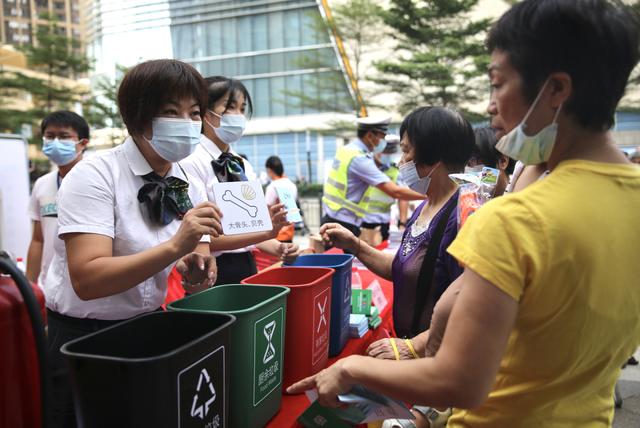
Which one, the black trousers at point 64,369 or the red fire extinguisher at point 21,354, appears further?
the black trousers at point 64,369

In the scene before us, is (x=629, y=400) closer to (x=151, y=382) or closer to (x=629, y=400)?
(x=629, y=400)

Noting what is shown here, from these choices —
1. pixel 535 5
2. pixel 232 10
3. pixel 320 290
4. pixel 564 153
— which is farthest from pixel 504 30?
pixel 232 10

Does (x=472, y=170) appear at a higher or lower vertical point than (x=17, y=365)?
higher

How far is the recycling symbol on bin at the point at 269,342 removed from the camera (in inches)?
46.5

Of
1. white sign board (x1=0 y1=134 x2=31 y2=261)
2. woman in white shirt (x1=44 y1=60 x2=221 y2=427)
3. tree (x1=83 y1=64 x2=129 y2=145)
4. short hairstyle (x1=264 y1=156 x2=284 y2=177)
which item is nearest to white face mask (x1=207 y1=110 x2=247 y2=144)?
woman in white shirt (x1=44 y1=60 x2=221 y2=427)

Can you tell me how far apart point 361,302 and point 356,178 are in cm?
247

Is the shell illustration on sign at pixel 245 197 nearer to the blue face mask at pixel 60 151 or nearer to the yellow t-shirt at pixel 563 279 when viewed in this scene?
the yellow t-shirt at pixel 563 279

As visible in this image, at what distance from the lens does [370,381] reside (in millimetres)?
880

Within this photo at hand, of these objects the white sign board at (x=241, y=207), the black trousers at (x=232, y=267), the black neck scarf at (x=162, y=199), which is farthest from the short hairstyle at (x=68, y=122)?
the white sign board at (x=241, y=207)

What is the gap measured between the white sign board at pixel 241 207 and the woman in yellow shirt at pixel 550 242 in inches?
27.9

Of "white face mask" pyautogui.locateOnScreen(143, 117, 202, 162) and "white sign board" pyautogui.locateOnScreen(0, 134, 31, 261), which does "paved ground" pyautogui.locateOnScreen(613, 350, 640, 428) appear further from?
"white sign board" pyautogui.locateOnScreen(0, 134, 31, 261)

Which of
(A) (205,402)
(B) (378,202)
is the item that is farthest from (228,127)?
(B) (378,202)

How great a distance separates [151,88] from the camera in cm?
148

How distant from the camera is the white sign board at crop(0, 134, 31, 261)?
15.5ft
